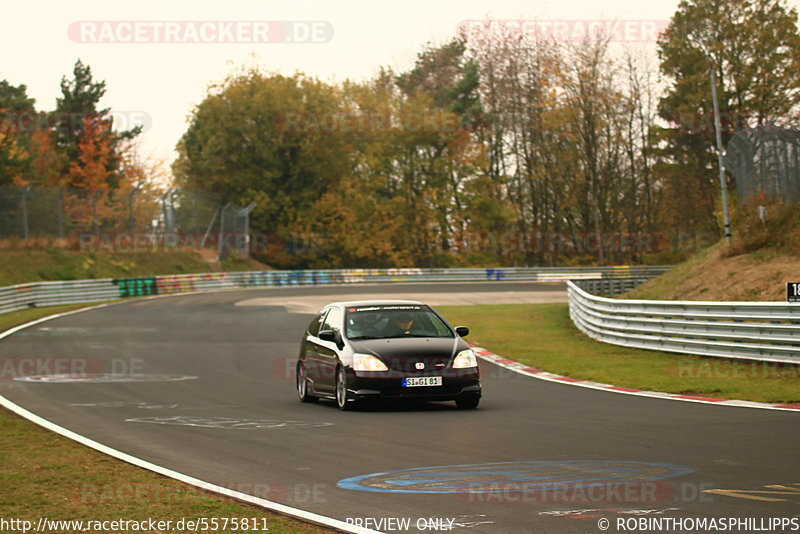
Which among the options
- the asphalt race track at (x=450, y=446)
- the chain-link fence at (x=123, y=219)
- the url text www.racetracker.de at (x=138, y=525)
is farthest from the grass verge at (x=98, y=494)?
the chain-link fence at (x=123, y=219)

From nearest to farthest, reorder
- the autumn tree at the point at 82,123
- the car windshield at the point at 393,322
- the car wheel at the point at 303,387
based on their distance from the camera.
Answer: the car windshield at the point at 393,322
the car wheel at the point at 303,387
the autumn tree at the point at 82,123

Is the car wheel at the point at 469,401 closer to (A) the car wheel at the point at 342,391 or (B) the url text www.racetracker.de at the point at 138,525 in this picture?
(A) the car wheel at the point at 342,391

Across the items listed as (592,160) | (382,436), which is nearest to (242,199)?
(592,160)

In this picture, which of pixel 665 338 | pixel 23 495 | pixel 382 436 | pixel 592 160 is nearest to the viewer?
pixel 23 495

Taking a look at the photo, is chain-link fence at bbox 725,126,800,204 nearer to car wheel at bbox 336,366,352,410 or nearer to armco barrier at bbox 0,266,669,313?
car wheel at bbox 336,366,352,410

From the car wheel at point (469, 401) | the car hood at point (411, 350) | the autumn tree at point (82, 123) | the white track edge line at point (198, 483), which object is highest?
the autumn tree at point (82, 123)

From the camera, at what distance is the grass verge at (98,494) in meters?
6.24

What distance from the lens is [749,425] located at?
10070 millimetres

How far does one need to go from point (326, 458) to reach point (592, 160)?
2465 inches

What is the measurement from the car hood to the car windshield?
11.0 inches

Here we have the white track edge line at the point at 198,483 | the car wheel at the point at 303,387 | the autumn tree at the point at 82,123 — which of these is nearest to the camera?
the white track edge line at the point at 198,483

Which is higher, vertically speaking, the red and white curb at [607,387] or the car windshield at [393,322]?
the car windshield at [393,322]

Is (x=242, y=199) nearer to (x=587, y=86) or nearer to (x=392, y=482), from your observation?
(x=587, y=86)

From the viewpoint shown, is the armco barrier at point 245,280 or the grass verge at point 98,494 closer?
the grass verge at point 98,494
